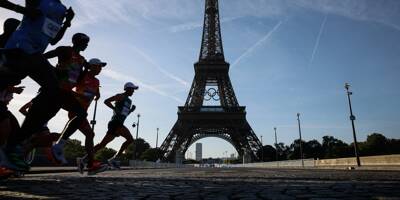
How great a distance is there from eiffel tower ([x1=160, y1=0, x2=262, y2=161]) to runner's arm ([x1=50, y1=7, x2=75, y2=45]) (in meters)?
50.5

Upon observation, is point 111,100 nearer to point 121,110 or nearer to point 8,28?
point 121,110

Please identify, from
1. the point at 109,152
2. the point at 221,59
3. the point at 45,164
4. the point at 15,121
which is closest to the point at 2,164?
the point at 15,121

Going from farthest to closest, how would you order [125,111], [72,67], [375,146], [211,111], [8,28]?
1. [375,146]
2. [211,111]
3. [125,111]
4. [72,67]
5. [8,28]

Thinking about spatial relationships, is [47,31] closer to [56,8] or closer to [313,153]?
[56,8]

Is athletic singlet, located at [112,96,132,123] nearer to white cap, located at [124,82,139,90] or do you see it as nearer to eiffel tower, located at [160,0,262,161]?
white cap, located at [124,82,139,90]

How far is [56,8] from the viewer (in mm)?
4359

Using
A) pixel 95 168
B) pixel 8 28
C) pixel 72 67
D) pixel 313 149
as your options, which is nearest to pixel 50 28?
pixel 8 28

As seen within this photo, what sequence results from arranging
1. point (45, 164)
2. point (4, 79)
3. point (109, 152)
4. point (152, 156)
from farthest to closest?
point (152, 156) < point (109, 152) < point (45, 164) < point (4, 79)

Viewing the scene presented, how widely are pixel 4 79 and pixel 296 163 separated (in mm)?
38738

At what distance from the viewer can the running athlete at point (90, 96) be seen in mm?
7379

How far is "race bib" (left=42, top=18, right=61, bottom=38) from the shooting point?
14.1ft

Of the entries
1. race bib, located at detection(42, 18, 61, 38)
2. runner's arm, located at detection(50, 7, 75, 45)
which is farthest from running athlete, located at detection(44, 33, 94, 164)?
race bib, located at detection(42, 18, 61, 38)

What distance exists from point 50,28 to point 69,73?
2.35m

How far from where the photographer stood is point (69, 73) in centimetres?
657
